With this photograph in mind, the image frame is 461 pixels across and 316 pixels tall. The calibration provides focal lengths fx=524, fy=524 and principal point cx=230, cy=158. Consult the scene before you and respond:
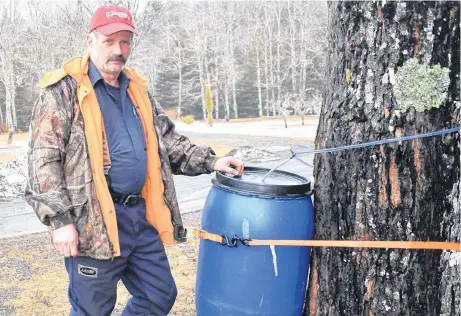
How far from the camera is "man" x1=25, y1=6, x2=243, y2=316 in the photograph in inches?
97.9

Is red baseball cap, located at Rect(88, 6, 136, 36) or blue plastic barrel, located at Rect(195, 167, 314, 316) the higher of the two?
red baseball cap, located at Rect(88, 6, 136, 36)

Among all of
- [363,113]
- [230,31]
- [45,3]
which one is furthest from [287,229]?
[230,31]

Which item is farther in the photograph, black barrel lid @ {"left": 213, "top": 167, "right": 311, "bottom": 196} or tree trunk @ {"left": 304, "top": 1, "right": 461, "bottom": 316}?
black barrel lid @ {"left": 213, "top": 167, "right": 311, "bottom": 196}

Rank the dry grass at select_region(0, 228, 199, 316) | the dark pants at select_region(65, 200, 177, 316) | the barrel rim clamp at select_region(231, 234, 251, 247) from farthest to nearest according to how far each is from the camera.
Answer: the dry grass at select_region(0, 228, 199, 316) < the dark pants at select_region(65, 200, 177, 316) < the barrel rim clamp at select_region(231, 234, 251, 247)

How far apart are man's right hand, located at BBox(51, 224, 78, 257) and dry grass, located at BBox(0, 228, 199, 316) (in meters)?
1.64

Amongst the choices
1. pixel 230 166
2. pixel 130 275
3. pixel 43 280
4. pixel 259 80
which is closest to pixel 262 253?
pixel 230 166

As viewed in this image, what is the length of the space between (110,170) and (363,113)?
126cm

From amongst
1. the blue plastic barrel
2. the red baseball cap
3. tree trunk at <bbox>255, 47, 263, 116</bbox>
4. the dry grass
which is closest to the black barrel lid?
the blue plastic barrel

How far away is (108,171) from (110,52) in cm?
62

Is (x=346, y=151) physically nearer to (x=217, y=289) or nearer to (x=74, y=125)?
(x=217, y=289)

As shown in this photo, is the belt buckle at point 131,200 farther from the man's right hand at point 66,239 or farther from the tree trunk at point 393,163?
the tree trunk at point 393,163

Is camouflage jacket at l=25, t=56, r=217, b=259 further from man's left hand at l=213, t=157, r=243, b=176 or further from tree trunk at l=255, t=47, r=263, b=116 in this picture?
tree trunk at l=255, t=47, r=263, b=116

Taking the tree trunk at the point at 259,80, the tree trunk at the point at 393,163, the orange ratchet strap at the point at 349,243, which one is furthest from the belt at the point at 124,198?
the tree trunk at the point at 259,80

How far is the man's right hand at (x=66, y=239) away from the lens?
8.03 ft
